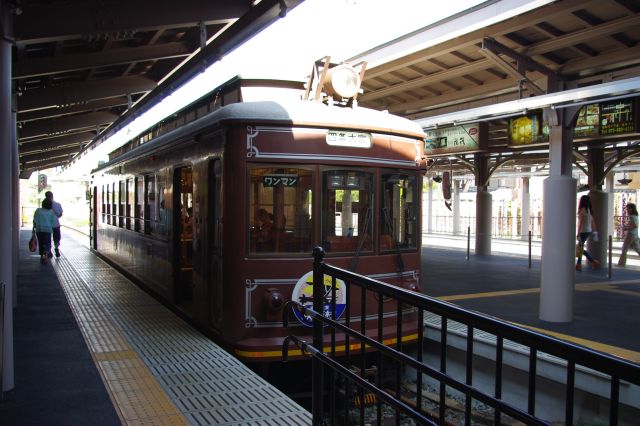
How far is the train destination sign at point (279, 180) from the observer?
5.22m

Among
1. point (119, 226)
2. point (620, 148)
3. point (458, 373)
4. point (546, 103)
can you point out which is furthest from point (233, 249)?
point (620, 148)

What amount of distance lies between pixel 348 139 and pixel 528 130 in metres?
5.57

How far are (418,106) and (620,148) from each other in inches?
256

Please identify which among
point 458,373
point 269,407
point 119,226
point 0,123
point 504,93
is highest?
point 504,93

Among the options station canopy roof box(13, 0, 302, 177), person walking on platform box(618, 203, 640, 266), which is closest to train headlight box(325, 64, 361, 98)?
station canopy roof box(13, 0, 302, 177)

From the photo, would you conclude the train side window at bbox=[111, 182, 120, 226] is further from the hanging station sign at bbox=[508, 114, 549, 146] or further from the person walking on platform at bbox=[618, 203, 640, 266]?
the person walking on platform at bbox=[618, 203, 640, 266]

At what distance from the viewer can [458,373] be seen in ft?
20.8

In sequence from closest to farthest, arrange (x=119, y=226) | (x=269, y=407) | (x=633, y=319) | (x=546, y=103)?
(x=269, y=407), (x=546, y=103), (x=633, y=319), (x=119, y=226)

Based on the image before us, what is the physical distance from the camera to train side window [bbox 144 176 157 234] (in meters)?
7.89

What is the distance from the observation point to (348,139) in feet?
17.8

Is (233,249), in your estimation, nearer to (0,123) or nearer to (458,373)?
(0,123)

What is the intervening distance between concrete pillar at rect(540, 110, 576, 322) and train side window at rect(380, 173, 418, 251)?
249cm

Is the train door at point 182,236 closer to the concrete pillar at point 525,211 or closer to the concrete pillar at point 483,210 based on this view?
the concrete pillar at point 483,210

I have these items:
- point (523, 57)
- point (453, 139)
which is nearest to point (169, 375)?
point (523, 57)
